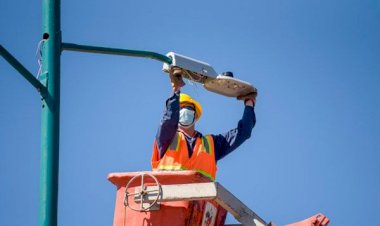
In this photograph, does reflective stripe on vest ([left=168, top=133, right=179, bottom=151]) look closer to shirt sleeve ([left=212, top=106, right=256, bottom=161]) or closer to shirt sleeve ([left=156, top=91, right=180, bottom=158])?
shirt sleeve ([left=156, top=91, right=180, bottom=158])

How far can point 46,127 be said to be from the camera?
6207mm

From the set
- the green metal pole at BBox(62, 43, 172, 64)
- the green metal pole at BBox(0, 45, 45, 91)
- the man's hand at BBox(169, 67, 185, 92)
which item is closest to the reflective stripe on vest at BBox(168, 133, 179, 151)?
the man's hand at BBox(169, 67, 185, 92)

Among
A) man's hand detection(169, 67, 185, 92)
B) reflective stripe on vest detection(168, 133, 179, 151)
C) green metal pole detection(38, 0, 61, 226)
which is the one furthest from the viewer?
reflective stripe on vest detection(168, 133, 179, 151)

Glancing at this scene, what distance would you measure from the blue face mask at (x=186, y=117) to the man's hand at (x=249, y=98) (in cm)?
65

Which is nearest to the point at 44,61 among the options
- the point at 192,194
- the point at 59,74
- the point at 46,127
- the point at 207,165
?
the point at 59,74

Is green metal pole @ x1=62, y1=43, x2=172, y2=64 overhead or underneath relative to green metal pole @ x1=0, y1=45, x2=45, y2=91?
overhead

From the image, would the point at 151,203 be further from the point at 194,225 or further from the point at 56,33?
the point at 56,33

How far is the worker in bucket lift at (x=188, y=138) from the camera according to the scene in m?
9.52

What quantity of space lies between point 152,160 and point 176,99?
30.4 inches

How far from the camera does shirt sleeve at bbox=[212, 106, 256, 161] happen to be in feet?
33.8

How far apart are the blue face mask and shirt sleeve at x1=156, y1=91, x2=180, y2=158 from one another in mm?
621

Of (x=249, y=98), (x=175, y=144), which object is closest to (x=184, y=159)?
(x=175, y=144)

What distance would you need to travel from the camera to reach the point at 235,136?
10.4 m

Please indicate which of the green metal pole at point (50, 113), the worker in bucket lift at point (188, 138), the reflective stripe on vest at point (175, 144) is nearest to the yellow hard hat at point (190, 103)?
the worker in bucket lift at point (188, 138)
